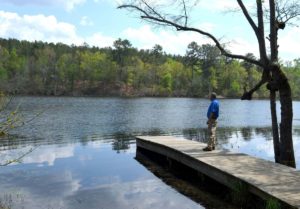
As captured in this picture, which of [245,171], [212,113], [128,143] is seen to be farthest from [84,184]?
[128,143]

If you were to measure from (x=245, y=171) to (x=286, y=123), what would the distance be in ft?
11.0

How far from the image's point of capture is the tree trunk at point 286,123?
14211 mm

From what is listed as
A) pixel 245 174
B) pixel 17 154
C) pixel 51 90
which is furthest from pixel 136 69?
pixel 245 174

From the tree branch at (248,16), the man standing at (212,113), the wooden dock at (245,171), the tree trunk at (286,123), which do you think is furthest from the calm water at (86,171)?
the tree branch at (248,16)

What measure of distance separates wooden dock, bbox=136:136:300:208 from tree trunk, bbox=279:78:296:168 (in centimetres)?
123

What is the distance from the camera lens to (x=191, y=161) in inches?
577

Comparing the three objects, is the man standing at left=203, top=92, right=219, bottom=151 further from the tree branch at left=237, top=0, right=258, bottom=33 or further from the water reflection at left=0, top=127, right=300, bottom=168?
the water reflection at left=0, top=127, right=300, bottom=168

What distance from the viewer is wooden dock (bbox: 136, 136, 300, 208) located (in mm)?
9647

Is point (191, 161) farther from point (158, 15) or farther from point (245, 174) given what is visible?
point (158, 15)

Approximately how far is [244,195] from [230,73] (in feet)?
→ 374

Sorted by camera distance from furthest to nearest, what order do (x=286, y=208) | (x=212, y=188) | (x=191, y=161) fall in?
(x=191, y=161)
(x=212, y=188)
(x=286, y=208)

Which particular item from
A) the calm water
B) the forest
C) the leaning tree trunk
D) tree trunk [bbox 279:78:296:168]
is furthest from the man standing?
the forest

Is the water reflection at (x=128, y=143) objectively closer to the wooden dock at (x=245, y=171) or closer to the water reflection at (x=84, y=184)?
the water reflection at (x=84, y=184)

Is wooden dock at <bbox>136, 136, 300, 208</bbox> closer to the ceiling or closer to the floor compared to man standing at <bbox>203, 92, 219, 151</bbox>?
closer to the floor
